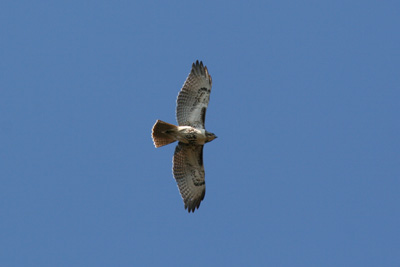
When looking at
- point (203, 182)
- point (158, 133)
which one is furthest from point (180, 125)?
point (203, 182)

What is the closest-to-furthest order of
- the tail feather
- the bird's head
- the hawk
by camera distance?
1. the tail feather
2. the hawk
3. the bird's head

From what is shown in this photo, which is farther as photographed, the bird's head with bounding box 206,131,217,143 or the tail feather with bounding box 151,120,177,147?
the bird's head with bounding box 206,131,217,143

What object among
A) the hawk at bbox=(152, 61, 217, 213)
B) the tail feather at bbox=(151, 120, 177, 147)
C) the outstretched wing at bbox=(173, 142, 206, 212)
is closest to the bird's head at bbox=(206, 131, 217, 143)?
the hawk at bbox=(152, 61, 217, 213)

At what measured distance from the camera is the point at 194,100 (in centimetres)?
1702

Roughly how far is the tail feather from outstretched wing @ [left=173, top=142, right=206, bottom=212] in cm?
63

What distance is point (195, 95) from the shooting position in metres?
17.0

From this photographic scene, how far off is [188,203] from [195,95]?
272 cm

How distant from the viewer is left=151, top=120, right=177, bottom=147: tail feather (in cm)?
1642

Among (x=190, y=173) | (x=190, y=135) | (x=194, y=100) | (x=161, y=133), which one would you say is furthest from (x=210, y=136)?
(x=190, y=173)

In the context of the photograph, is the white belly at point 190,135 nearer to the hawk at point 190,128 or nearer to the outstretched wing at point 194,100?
the hawk at point 190,128

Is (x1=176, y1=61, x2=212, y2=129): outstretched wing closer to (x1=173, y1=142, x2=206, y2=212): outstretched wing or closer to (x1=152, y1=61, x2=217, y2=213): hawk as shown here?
(x1=152, y1=61, x2=217, y2=213): hawk

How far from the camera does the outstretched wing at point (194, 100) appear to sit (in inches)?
669

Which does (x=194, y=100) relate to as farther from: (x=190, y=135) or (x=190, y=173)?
(x=190, y=173)

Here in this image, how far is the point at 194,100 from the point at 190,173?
73.8 inches
